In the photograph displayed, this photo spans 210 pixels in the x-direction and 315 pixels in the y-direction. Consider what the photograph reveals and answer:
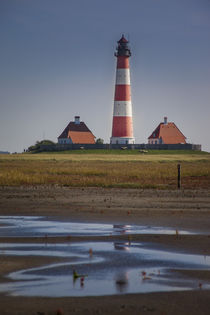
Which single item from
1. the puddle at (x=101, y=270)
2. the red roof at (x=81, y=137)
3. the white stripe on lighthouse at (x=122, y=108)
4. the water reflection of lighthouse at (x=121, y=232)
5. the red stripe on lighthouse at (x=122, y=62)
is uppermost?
the red stripe on lighthouse at (x=122, y=62)

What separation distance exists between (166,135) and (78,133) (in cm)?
→ 1563

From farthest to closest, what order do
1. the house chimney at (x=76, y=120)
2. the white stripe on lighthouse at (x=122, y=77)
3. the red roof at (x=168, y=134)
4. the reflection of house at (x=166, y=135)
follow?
the house chimney at (x=76, y=120), the red roof at (x=168, y=134), the reflection of house at (x=166, y=135), the white stripe on lighthouse at (x=122, y=77)

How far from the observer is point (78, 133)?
10981 cm

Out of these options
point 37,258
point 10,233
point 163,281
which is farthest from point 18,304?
point 10,233

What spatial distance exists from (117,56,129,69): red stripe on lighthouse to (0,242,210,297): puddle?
70.7m

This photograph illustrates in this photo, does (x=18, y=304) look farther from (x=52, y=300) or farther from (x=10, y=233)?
(x=10, y=233)

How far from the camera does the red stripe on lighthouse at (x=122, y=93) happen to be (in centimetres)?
7975

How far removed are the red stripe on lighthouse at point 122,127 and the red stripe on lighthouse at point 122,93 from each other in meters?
2.65

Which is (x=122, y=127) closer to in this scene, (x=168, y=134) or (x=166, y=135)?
(x=166, y=135)

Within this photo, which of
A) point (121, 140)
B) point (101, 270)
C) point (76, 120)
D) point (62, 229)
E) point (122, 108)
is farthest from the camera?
point (76, 120)

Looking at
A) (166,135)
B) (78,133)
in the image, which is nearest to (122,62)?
(166,135)

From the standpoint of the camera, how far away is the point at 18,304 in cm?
674

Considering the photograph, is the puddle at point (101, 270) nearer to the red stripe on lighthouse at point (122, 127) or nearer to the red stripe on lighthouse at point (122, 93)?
the red stripe on lighthouse at point (122, 93)

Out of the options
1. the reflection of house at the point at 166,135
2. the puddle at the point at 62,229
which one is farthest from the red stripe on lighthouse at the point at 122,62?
the puddle at the point at 62,229
